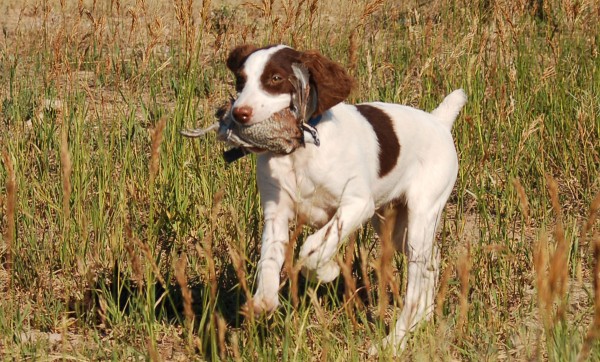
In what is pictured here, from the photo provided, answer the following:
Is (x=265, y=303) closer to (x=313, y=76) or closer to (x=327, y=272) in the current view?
(x=327, y=272)

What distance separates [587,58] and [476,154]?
A: 52.9 inches

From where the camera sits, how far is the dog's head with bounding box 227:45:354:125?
131 inches

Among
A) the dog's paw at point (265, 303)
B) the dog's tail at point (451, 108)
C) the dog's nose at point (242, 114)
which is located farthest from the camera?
the dog's tail at point (451, 108)

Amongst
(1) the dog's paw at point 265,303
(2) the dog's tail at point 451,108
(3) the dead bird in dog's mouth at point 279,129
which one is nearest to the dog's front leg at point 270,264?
(1) the dog's paw at point 265,303

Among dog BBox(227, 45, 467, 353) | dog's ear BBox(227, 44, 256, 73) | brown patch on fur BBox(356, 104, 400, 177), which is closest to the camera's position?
dog BBox(227, 45, 467, 353)

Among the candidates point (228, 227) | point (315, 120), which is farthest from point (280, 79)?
point (228, 227)

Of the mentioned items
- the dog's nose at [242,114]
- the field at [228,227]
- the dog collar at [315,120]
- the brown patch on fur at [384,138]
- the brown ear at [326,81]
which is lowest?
the field at [228,227]

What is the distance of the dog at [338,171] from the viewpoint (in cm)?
329

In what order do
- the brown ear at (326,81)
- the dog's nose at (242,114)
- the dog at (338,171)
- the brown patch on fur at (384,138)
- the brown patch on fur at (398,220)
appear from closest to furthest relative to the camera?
the dog's nose at (242,114) < the dog at (338,171) < the brown ear at (326,81) < the brown patch on fur at (384,138) < the brown patch on fur at (398,220)

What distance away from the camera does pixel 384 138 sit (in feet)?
12.6

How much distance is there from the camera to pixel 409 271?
12.8 ft

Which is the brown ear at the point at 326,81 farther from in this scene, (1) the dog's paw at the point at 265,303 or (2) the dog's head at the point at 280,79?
(1) the dog's paw at the point at 265,303

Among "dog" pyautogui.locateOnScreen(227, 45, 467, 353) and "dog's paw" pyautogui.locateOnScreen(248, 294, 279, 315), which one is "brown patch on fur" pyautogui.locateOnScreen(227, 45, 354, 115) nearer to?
"dog" pyautogui.locateOnScreen(227, 45, 467, 353)

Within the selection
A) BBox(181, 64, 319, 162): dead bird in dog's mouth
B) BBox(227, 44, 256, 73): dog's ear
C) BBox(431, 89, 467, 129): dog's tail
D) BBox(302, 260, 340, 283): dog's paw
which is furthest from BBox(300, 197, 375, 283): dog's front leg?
BBox(431, 89, 467, 129): dog's tail
